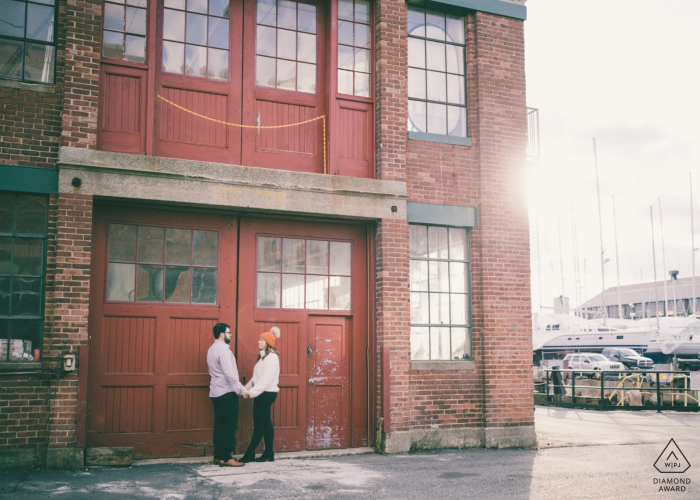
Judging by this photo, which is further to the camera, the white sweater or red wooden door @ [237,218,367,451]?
red wooden door @ [237,218,367,451]

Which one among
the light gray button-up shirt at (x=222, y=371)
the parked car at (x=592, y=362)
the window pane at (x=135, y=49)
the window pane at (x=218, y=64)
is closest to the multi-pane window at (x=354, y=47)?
the window pane at (x=218, y=64)

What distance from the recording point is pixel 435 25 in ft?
36.8

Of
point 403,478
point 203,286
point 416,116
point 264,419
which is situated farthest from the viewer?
point 416,116

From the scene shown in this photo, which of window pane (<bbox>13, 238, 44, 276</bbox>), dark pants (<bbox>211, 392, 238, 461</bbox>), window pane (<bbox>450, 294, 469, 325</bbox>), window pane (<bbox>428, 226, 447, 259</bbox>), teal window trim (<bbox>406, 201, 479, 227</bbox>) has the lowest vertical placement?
dark pants (<bbox>211, 392, 238, 461</bbox>)

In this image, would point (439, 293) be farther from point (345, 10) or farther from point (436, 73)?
point (345, 10)

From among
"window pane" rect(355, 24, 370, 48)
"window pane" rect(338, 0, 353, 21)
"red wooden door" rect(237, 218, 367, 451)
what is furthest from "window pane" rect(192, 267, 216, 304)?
"window pane" rect(338, 0, 353, 21)

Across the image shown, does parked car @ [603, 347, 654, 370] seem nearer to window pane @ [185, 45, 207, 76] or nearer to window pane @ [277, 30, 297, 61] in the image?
window pane @ [277, 30, 297, 61]

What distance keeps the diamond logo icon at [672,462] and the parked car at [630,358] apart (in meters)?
31.0

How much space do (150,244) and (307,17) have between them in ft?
14.4

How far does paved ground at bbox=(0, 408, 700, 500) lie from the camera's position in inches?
276

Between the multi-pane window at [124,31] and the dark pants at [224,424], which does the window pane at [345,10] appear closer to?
the multi-pane window at [124,31]

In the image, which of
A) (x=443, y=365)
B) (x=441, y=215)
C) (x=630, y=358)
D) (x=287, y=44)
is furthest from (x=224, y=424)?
(x=630, y=358)

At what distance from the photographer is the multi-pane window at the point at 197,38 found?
371 inches

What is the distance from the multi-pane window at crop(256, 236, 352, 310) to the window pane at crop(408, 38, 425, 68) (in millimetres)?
3326
